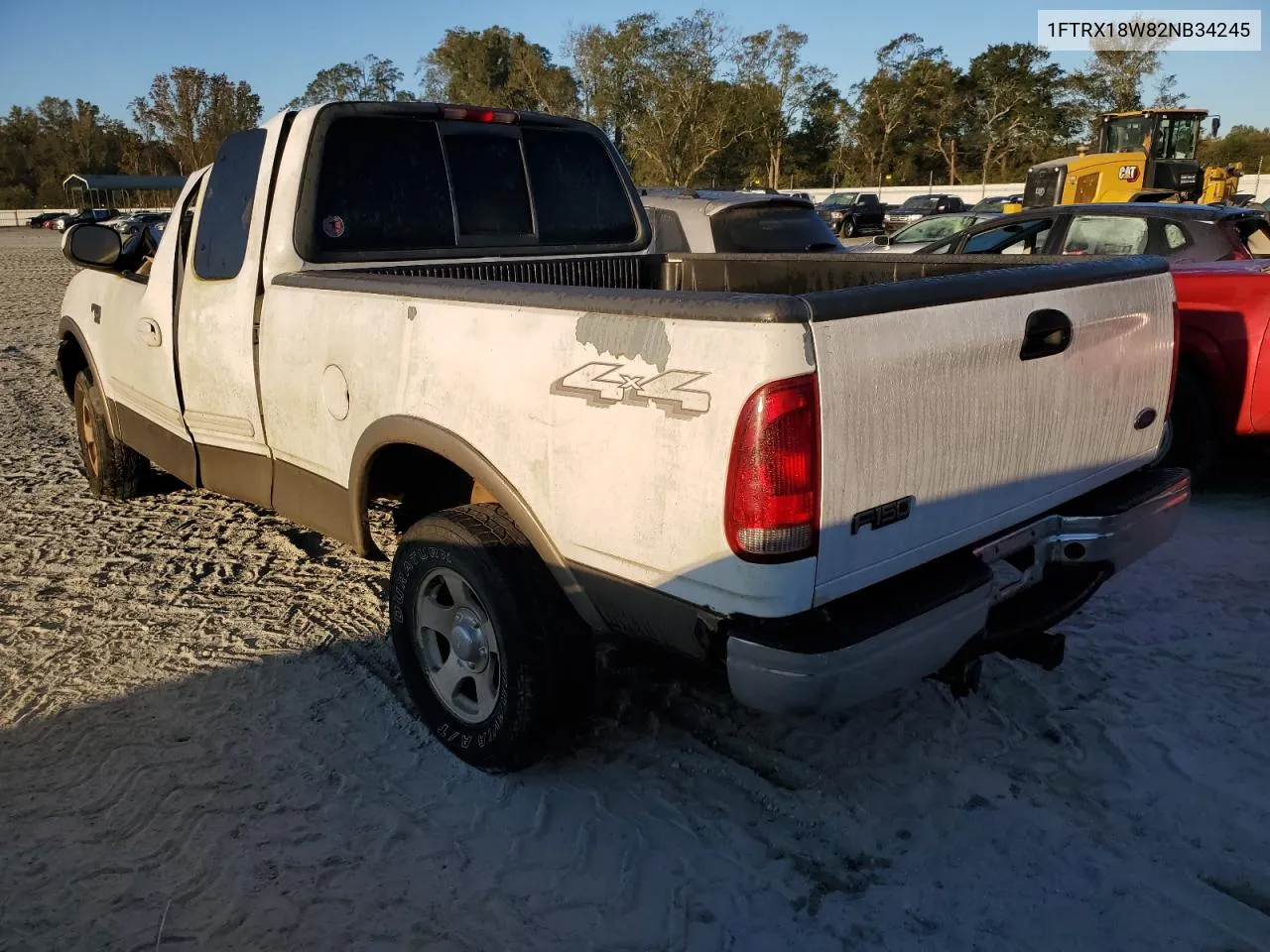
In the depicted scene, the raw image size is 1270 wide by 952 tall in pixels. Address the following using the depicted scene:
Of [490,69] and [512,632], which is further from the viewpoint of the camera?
[490,69]

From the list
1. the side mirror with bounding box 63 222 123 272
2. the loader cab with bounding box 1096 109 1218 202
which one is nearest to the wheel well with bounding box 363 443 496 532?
the side mirror with bounding box 63 222 123 272

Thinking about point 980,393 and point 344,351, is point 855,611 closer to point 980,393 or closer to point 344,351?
point 980,393

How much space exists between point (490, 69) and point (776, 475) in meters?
81.1

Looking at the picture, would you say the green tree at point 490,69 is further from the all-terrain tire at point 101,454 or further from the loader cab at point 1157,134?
the all-terrain tire at point 101,454

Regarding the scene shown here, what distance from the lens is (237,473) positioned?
411cm

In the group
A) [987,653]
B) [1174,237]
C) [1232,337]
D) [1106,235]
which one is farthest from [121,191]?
[987,653]

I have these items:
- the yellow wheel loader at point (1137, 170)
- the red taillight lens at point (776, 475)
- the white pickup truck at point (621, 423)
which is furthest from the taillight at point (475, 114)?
the yellow wheel loader at point (1137, 170)

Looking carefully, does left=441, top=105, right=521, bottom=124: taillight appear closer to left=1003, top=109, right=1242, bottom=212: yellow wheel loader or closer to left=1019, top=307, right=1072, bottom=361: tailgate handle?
left=1019, top=307, right=1072, bottom=361: tailgate handle

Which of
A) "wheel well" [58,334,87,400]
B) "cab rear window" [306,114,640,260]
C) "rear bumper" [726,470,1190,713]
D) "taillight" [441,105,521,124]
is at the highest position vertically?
"taillight" [441,105,521,124]

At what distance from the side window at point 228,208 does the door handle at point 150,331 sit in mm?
418

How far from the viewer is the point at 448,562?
2922 mm

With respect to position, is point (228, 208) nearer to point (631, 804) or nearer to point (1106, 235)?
point (631, 804)

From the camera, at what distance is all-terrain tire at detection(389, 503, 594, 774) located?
109 inches

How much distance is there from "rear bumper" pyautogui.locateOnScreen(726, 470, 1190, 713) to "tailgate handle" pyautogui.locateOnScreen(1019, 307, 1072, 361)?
0.51m
